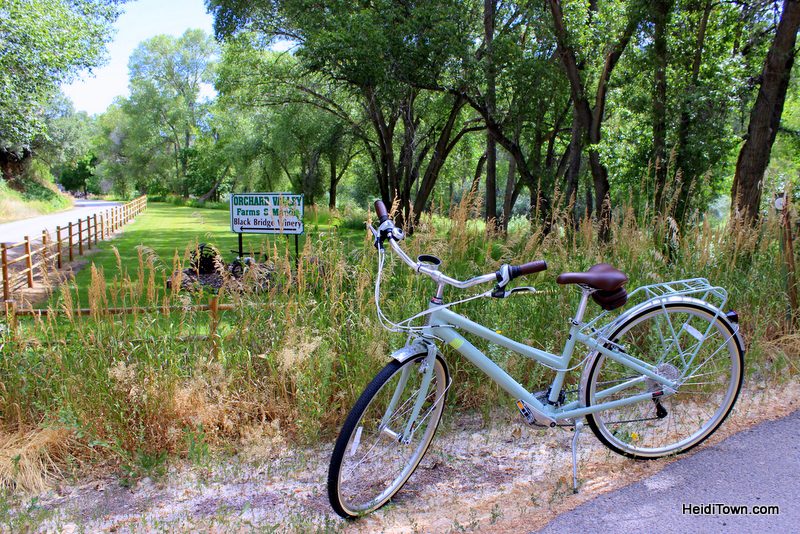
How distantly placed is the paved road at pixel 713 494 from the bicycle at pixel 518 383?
0.63 feet

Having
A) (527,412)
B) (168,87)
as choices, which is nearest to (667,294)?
(527,412)

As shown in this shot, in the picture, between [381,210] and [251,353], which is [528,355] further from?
[251,353]

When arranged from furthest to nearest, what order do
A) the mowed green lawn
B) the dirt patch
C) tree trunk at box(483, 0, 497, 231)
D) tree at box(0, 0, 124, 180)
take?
tree trunk at box(483, 0, 497, 231) < tree at box(0, 0, 124, 180) < the mowed green lawn < the dirt patch

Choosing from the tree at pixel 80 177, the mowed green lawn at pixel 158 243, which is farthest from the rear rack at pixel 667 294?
the tree at pixel 80 177

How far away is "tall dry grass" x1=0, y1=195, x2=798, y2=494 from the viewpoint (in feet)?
12.4

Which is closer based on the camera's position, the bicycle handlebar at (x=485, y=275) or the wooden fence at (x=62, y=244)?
the bicycle handlebar at (x=485, y=275)

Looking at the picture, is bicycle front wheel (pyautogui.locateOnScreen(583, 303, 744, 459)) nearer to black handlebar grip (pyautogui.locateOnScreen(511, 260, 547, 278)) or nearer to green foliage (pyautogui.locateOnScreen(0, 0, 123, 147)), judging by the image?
black handlebar grip (pyautogui.locateOnScreen(511, 260, 547, 278))

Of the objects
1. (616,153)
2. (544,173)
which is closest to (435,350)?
(616,153)

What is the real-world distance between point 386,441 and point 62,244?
56.6 feet

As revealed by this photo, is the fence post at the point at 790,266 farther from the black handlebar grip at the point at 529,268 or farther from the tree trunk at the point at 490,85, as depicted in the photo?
the tree trunk at the point at 490,85

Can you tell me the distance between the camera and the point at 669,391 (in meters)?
3.41

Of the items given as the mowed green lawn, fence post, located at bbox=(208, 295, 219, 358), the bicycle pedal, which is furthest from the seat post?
fence post, located at bbox=(208, 295, 219, 358)

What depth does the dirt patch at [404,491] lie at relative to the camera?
9.64ft

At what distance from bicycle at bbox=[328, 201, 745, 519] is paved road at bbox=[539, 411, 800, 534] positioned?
0.19 meters
